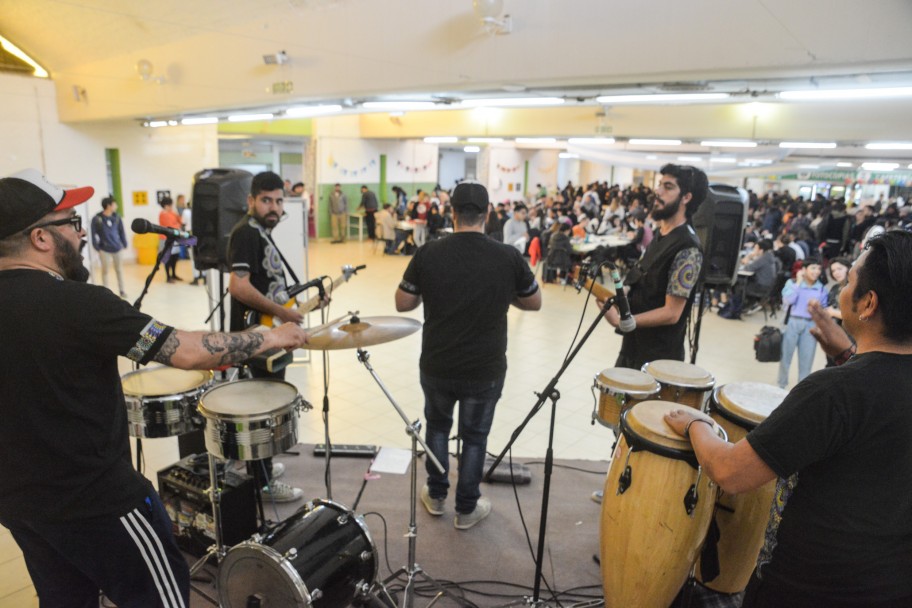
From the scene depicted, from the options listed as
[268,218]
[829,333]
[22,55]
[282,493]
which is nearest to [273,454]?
[282,493]

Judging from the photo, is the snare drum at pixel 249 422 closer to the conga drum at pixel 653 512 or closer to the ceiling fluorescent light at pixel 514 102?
the conga drum at pixel 653 512

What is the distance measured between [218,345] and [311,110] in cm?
652

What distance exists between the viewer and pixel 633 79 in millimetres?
4656

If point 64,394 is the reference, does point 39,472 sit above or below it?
below

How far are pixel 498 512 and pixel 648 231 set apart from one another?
8297 millimetres

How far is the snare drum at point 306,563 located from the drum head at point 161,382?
96 centimetres

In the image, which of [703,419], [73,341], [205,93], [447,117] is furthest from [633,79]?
[447,117]

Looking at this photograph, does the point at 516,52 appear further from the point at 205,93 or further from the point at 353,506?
the point at 205,93

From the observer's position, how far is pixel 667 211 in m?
3.30

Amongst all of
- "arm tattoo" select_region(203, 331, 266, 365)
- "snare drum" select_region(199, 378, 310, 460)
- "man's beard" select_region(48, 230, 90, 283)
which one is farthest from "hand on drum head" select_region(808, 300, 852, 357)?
"man's beard" select_region(48, 230, 90, 283)

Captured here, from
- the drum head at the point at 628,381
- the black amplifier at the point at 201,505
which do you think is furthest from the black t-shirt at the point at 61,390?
the drum head at the point at 628,381

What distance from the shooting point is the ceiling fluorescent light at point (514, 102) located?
5.82 meters

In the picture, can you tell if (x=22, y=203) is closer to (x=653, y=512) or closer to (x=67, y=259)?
(x=67, y=259)

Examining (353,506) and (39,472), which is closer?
(39,472)
